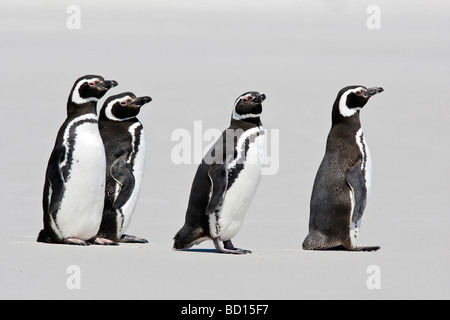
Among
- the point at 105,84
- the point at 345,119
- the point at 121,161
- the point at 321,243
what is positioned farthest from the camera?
the point at 121,161

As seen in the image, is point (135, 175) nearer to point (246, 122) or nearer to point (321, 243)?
point (246, 122)

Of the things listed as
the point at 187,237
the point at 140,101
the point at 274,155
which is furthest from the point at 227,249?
the point at 274,155

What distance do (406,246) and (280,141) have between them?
6154 mm

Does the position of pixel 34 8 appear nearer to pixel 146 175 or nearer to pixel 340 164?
pixel 146 175

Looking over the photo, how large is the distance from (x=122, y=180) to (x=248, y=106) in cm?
122

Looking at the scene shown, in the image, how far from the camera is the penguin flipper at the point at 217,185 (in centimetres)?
793

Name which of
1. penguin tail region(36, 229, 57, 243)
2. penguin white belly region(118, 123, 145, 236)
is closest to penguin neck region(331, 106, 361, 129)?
penguin white belly region(118, 123, 145, 236)

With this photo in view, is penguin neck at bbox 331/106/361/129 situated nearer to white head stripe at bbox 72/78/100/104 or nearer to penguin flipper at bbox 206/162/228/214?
penguin flipper at bbox 206/162/228/214

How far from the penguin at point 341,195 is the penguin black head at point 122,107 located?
1632mm

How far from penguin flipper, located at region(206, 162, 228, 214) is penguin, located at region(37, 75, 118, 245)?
866mm

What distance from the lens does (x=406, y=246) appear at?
28.5 ft

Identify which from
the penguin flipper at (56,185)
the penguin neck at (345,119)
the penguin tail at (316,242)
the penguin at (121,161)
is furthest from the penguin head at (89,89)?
the penguin tail at (316,242)

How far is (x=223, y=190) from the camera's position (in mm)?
7961

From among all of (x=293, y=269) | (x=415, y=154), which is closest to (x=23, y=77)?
(x=415, y=154)
